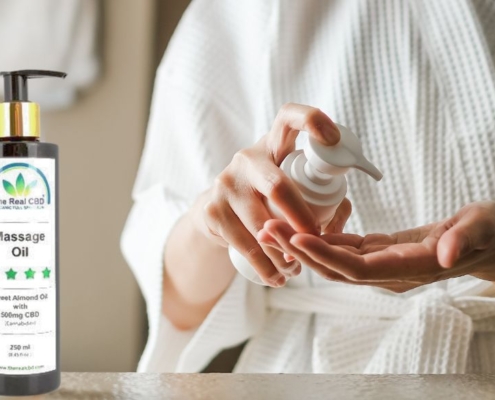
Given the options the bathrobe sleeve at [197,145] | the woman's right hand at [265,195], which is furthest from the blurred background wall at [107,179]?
the woman's right hand at [265,195]

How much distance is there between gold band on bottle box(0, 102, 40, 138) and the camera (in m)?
0.38

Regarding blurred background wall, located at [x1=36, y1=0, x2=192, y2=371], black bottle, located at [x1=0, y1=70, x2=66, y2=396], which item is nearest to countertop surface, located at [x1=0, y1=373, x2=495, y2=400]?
black bottle, located at [x1=0, y1=70, x2=66, y2=396]

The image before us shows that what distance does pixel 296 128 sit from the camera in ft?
1.33

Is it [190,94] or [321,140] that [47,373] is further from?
[190,94]

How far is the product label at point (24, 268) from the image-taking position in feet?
1.27

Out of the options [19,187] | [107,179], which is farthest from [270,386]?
[107,179]

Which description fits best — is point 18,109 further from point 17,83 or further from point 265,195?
point 265,195

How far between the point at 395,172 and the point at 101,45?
0.57 m

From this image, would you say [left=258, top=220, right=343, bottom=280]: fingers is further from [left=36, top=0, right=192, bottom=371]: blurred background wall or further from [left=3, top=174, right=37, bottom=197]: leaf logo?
[left=36, top=0, right=192, bottom=371]: blurred background wall

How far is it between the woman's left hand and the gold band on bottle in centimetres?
14

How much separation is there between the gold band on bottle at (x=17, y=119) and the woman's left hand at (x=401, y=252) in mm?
137

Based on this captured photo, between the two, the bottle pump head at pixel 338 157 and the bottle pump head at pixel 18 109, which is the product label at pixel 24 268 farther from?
the bottle pump head at pixel 338 157

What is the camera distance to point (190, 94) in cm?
73

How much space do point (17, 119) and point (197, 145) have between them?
0.35 metres
